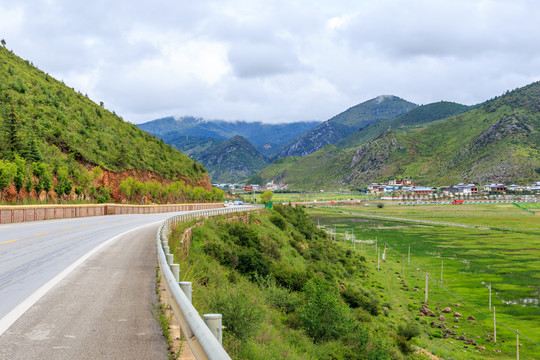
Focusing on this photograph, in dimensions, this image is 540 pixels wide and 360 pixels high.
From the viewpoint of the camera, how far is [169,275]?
7391mm

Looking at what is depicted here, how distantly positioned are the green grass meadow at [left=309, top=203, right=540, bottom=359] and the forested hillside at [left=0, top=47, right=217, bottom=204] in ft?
135

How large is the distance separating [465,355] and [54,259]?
2759 centimetres

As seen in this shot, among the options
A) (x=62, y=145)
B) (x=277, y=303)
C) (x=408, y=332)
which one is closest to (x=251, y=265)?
(x=277, y=303)

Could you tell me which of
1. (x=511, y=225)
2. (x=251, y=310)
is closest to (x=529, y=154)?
(x=511, y=225)

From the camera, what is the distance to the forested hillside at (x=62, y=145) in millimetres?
47094

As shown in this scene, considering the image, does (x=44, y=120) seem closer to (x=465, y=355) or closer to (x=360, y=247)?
(x=360, y=247)

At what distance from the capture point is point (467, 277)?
4969 cm

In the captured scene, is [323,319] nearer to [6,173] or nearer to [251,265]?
[251,265]

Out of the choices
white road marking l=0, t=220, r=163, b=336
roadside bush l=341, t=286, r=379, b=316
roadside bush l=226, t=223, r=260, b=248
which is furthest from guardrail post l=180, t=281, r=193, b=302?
roadside bush l=341, t=286, r=379, b=316

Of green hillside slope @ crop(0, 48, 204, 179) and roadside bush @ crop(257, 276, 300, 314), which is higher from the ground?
green hillside slope @ crop(0, 48, 204, 179)

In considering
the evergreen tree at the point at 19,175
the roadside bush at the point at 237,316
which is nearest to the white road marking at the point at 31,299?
the roadside bush at the point at 237,316

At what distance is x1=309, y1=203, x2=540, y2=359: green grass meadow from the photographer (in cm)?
3140

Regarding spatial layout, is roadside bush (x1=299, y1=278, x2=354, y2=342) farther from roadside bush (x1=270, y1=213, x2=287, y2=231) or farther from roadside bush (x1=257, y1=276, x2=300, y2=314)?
roadside bush (x1=270, y1=213, x2=287, y2=231)

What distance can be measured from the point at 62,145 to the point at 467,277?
59903mm
